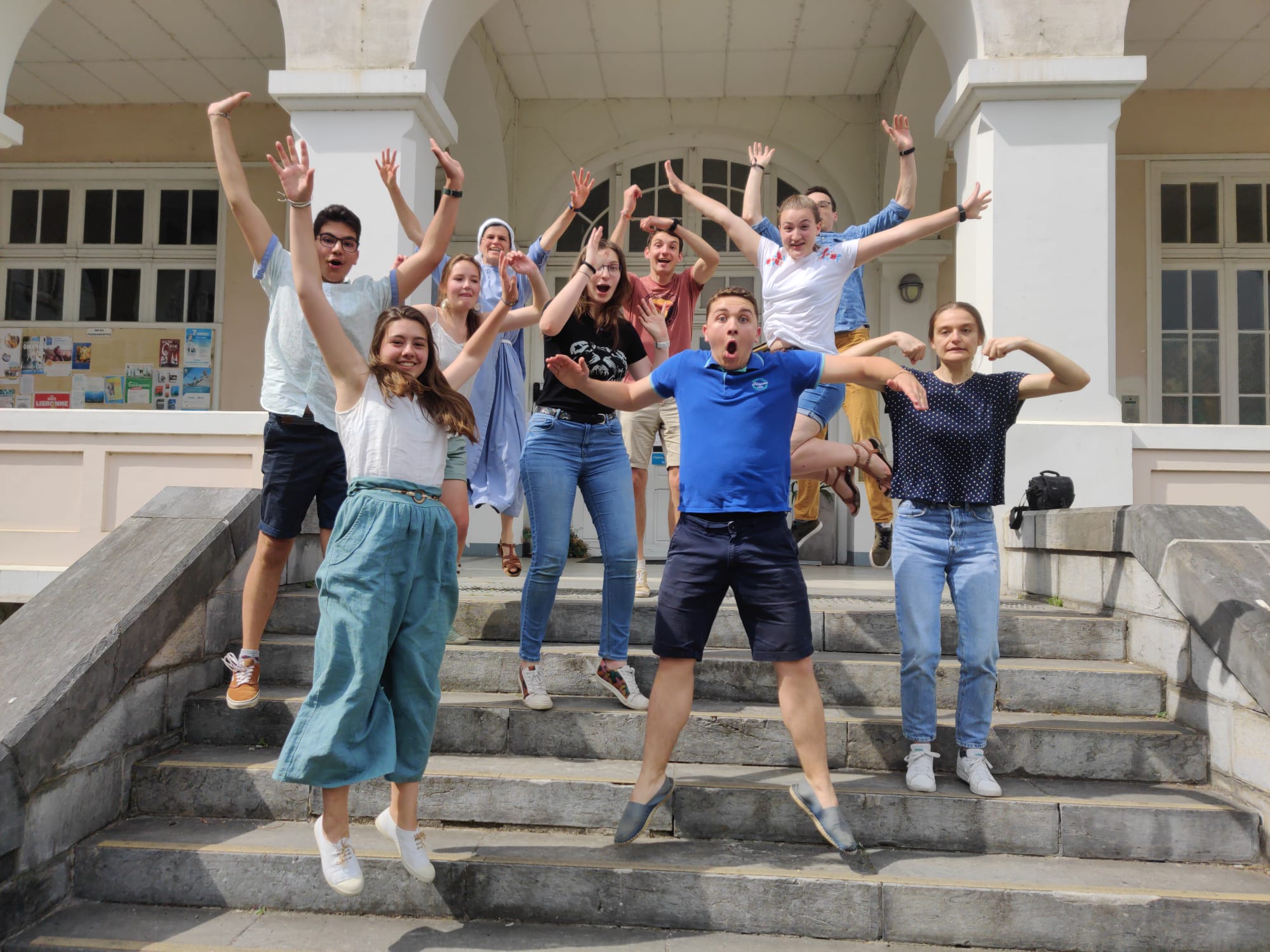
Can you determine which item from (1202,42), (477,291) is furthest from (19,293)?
(1202,42)

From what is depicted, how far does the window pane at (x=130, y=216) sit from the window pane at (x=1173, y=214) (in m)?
9.18

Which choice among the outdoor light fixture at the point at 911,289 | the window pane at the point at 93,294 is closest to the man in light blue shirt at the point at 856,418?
the outdoor light fixture at the point at 911,289

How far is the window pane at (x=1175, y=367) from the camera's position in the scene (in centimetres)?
876

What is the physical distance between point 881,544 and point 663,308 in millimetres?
1863

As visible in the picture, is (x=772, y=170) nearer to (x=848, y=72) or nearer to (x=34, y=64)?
(x=848, y=72)

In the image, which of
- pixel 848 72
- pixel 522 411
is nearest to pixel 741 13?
pixel 848 72

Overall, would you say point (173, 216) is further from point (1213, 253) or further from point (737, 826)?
point (1213, 253)

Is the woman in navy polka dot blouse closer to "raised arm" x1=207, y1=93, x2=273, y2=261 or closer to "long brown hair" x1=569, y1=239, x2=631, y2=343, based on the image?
"long brown hair" x1=569, y1=239, x2=631, y2=343

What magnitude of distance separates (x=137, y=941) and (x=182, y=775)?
72 centimetres

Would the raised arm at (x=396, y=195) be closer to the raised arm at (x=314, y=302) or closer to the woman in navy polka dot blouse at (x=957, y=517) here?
the raised arm at (x=314, y=302)

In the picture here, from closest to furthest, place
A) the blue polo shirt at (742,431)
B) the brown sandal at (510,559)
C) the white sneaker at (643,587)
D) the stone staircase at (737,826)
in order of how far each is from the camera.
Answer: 1. the stone staircase at (737,826)
2. the blue polo shirt at (742,431)
3. the white sneaker at (643,587)
4. the brown sandal at (510,559)

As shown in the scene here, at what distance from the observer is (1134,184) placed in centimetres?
883

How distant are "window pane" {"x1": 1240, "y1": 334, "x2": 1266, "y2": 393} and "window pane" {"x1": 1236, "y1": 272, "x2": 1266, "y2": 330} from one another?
0.58 ft

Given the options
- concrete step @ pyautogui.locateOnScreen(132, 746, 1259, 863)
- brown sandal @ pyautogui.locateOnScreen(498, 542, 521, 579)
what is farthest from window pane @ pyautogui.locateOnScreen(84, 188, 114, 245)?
concrete step @ pyautogui.locateOnScreen(132, 746, 1259, 863)
